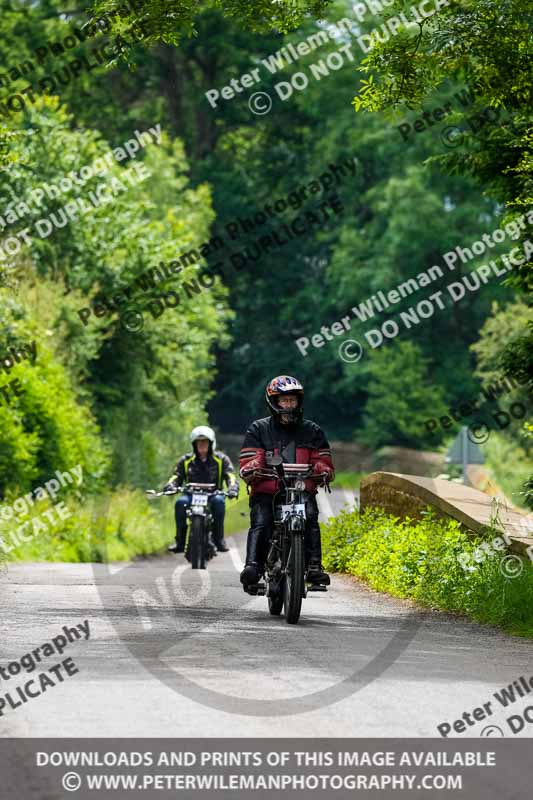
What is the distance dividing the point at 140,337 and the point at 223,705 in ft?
98.0

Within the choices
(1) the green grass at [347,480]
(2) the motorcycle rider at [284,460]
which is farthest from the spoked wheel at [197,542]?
(1) the green grass at [347,480]

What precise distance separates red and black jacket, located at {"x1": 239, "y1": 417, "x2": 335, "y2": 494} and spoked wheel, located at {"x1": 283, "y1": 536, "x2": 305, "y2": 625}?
737 mm

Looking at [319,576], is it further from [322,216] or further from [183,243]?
[322,216]

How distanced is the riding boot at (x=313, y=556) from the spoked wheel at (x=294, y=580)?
0.80 ft

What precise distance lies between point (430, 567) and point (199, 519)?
4.35 metres

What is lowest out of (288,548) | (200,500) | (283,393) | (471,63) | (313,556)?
(313,556)

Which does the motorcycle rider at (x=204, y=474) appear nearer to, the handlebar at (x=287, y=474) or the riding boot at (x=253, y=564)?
the riding boot at (x=253, y=564)

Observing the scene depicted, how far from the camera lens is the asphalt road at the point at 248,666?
765 cm

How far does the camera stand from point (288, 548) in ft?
40.9

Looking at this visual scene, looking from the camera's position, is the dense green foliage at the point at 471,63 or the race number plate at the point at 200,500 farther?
the race number plate at the point at 200,500

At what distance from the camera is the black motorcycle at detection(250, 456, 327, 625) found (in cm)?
1218

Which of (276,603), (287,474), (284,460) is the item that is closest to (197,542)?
(276,603)

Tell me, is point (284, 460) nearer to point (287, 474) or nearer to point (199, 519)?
point (287, 474)
